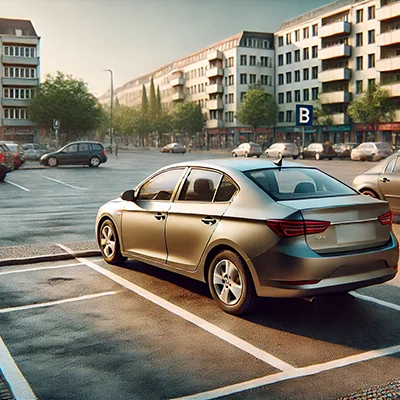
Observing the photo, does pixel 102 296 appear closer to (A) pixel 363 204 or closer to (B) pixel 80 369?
(B) pixel 80 369

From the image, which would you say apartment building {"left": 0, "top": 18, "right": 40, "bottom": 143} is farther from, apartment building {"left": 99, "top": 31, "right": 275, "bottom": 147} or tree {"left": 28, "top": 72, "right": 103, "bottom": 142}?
apartment building {"left": 99, "top": 31, "right": 275, "bottom": 147}

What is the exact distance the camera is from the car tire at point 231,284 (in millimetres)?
5816

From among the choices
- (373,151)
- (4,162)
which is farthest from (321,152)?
(4,162)

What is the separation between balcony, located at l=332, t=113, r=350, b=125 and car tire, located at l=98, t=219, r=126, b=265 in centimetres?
6735

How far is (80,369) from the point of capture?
4.64m

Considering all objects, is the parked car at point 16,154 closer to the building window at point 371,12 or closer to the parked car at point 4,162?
the parked car at point 4,162

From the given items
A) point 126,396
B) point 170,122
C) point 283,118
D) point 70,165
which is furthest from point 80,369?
point 170,122

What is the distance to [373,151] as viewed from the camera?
158ft

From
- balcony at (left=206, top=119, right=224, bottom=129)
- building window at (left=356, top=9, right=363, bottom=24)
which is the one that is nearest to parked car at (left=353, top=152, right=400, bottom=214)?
building window at (left=356, top=9, right=363, bottom=24)

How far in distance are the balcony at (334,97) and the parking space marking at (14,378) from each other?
2804 inches

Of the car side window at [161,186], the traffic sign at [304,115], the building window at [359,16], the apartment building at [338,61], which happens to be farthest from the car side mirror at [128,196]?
the building window at [359,16]

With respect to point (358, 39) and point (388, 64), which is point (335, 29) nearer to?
point (358, 39)

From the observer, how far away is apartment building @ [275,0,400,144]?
66000 millimetres

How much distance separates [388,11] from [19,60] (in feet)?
163
